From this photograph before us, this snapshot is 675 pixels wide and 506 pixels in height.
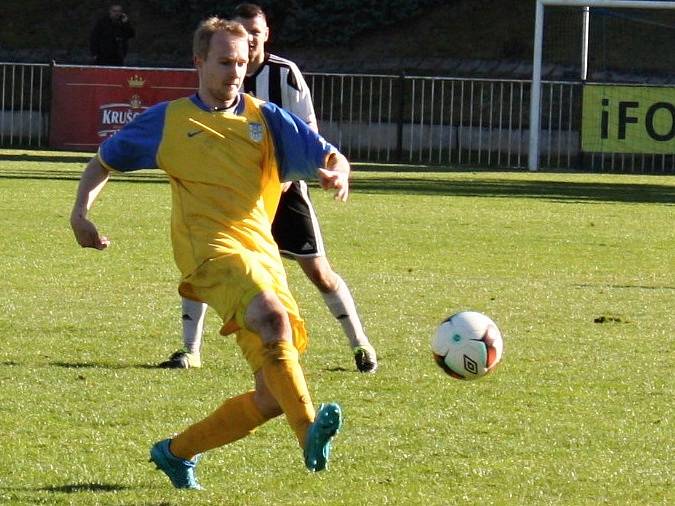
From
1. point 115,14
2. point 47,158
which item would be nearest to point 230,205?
point 47,158

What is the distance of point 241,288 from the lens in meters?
5.32

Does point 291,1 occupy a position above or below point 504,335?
above

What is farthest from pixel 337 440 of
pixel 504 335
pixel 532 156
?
pixel 532 156

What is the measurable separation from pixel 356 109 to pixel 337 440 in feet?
76.3

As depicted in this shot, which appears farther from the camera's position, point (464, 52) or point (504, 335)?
point (464, 52)

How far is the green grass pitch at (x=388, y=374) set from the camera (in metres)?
5.85

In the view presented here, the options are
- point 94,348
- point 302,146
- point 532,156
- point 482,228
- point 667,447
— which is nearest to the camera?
point 302,146

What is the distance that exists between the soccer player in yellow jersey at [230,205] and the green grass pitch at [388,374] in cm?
37

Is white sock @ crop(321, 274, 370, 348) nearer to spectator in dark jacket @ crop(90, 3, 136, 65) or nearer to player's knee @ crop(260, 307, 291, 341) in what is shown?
player's knee @ crop(260, 307, 291, 341)

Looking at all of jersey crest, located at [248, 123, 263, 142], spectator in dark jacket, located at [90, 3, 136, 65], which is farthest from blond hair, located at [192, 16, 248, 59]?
spectator in dark jacket, located at [90, 3, 136, 65]

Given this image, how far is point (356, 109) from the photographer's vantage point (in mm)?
29531

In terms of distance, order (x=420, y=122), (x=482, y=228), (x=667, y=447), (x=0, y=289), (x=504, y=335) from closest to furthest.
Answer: (x=667, y=447)
(x=504, y=335)
(x=0, y=289)
(x=482, y=228)
(x=420, y=122)

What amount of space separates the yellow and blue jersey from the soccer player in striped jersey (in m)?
2.58

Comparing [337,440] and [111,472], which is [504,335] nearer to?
[337,440]
